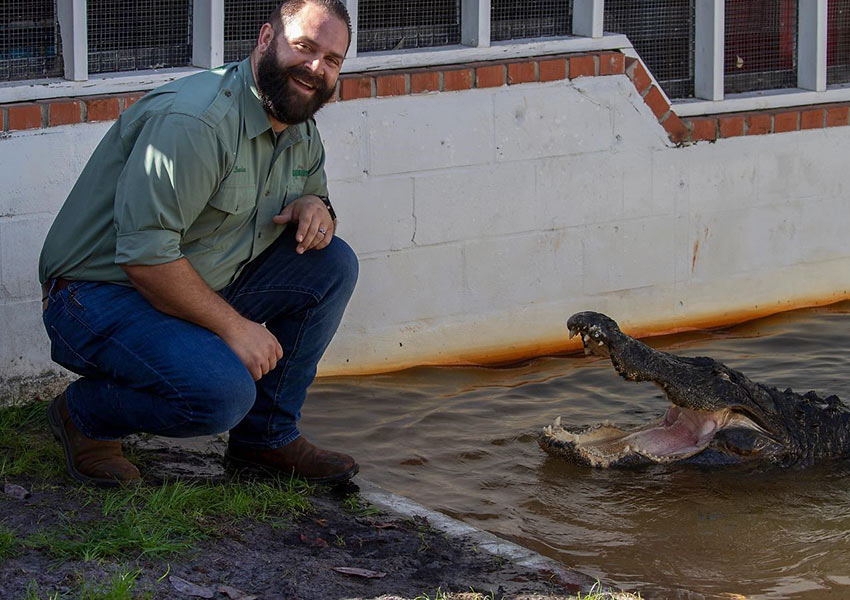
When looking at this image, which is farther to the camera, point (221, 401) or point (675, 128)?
point (675, 128)

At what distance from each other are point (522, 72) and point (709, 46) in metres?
1.27

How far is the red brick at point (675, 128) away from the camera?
20.9ft

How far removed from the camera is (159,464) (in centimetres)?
427

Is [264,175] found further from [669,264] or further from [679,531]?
[669,264]

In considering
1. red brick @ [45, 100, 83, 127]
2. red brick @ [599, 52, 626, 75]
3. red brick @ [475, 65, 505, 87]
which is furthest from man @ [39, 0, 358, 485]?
red brick @ [599, 52, 626, 75]

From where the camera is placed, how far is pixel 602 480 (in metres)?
4.71

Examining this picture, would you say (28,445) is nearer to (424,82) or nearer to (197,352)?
(197,352)

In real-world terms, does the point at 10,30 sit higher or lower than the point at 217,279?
higher

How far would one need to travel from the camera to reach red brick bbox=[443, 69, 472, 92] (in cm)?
579

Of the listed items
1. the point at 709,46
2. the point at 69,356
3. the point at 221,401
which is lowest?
the point at 221,401

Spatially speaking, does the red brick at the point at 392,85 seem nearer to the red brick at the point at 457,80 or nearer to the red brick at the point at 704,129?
the red brick at the point at 457,80

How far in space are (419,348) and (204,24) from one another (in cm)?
190

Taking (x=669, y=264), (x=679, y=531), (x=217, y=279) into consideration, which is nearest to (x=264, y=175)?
(x=217, y=279)

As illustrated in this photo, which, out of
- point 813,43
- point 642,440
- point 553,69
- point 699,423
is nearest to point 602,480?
point 642,440
